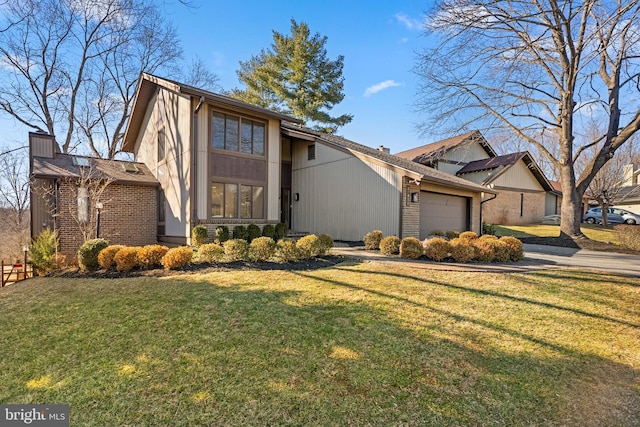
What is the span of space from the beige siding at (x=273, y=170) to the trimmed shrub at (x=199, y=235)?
2764mm

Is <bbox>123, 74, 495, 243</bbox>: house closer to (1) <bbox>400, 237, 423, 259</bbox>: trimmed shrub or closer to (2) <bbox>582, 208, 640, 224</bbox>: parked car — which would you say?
(1) <bbox>400, 237, 423, 259</bbox>: trimmed shrub

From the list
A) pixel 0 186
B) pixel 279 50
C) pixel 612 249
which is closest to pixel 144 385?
pixel 612 249

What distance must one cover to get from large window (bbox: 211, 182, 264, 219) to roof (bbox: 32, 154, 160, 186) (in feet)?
11.2

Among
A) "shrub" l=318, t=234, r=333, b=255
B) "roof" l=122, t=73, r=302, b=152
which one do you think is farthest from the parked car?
"shrub" l=318, t=234, r=333, b=255

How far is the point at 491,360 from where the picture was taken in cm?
360

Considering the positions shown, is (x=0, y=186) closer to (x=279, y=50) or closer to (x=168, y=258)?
(x=168, y=258)

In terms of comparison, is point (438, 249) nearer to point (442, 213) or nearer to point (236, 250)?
point (236, 250)

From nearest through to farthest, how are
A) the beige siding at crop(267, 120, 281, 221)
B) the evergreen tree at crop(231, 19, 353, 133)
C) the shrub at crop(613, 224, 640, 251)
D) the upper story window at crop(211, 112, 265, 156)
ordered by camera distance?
the upper story window at crop(211, 112, 265, 156)
the shrub at crop(613, 224, 640, 251)
the beige siding at crop(267, 120, 281, 221)
the evergreen tree at crop(231, 19, 353, 133)

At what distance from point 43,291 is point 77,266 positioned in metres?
2.07

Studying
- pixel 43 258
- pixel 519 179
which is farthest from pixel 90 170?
pixel 519 179

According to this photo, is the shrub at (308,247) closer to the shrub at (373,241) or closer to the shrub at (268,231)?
the shrub at (373,241)

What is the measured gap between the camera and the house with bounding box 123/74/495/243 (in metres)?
11.0

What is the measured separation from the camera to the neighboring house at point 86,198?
413 inches

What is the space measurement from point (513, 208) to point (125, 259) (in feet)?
80.1
